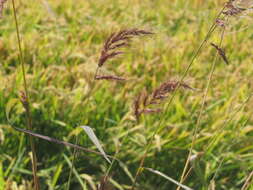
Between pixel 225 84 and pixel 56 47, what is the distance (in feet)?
3.52

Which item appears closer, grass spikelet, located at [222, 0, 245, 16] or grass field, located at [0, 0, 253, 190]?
grass spikelet, located at [222, 0, 245, 16]

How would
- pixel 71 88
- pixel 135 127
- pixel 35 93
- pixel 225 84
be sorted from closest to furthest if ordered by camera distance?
1. pixel 135 127
2. pixel 35 93
3. pixel 71 88
4. pixel 225 84

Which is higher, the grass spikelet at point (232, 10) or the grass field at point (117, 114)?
the grass spikelet at point (232, 10)

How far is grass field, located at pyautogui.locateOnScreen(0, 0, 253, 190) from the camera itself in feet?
5.99

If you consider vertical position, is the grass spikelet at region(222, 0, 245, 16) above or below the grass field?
above

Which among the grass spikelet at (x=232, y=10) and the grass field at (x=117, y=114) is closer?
the grass spikelet at (x=232, y=10)

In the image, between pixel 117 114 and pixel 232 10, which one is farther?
pixel 117 114

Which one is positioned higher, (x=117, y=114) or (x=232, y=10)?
(x=232, y=10)

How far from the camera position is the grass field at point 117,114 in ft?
5.99

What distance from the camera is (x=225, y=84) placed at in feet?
8.25

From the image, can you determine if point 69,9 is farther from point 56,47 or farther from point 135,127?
point 135,127

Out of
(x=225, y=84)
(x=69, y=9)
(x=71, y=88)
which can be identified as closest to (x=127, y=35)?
(x=71, y=88)

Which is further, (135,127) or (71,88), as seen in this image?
(71,88)

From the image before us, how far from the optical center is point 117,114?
2084 mm
